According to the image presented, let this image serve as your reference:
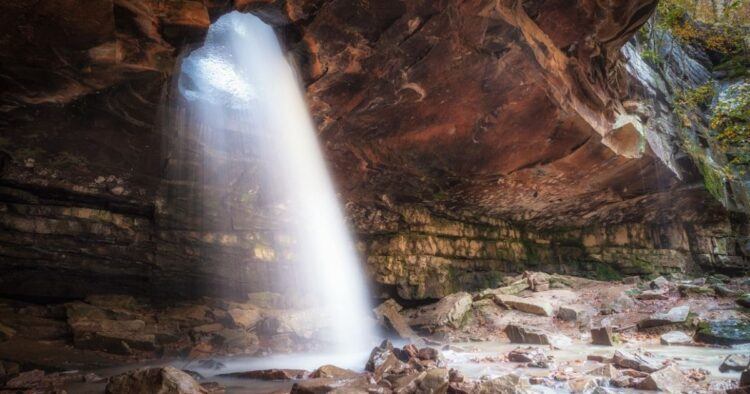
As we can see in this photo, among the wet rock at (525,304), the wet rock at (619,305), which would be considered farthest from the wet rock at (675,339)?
the wet rock at (525,304)

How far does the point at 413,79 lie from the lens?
694 centimetres

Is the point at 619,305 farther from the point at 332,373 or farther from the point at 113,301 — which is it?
the point at 113,301

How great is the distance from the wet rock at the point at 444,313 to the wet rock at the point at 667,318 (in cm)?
424

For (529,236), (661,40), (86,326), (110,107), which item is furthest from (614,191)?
(86,326)

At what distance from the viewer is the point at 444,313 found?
1063 cm

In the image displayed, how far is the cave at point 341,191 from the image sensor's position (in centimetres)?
531

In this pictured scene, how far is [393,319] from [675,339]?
6333 millimetres

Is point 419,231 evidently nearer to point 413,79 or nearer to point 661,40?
point 413,79

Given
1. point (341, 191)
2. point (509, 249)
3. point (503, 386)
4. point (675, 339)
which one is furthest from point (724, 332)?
point (341, 191)

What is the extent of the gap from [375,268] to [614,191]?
8613mm

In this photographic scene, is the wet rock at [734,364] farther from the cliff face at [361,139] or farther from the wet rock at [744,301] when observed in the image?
the cliff face at [361,139]

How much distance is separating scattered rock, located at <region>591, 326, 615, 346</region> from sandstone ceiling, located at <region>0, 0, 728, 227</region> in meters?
4.37

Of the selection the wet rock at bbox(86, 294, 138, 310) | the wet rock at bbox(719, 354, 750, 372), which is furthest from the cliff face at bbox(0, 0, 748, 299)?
the wet rock at bbox(719, 354, 750, 372)

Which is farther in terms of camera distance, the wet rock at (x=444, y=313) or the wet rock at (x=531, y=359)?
the wet rock at (x=444, y=313)
